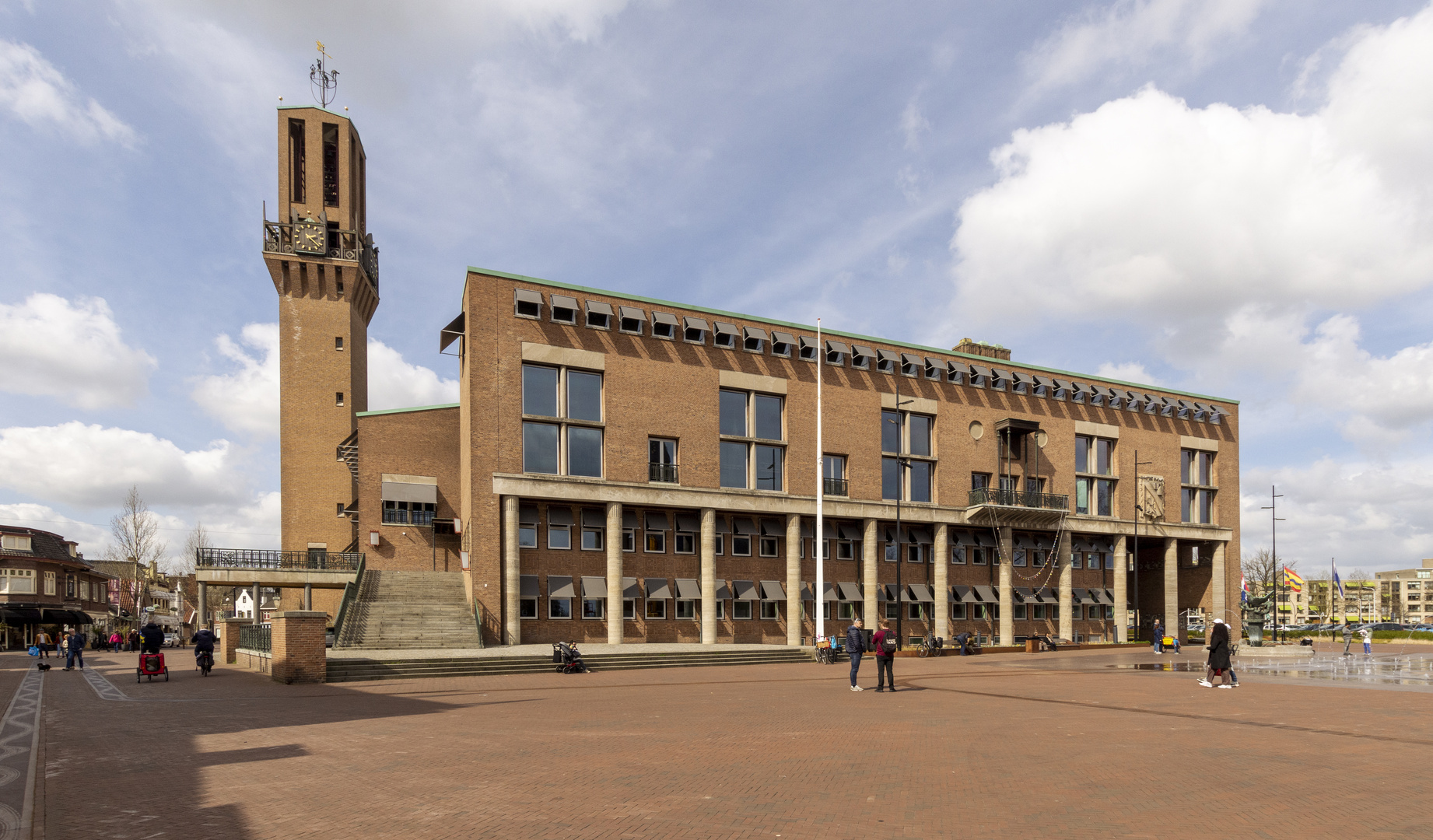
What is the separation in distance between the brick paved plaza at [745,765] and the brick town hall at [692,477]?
17517 millimetres

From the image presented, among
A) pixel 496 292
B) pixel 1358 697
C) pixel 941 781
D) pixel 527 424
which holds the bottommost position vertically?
pixel 1358 697

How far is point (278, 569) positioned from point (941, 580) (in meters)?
36.6

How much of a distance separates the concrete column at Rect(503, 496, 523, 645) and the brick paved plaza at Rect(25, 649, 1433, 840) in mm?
17196

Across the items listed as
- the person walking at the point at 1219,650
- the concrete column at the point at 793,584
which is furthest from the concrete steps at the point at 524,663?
the person walking at the point at 1219,650

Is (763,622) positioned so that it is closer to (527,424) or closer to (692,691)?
(527,424)

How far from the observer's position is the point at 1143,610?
206ft

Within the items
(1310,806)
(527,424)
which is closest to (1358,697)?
(1310,806)

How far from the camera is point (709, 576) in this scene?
43.2m

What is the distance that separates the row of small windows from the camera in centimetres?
4172

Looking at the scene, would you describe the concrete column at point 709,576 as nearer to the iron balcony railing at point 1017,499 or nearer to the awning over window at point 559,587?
the awning over window at point 559,587

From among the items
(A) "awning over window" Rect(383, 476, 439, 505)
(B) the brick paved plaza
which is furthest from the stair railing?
(B) the brick paved plaza

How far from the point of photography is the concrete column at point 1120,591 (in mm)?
55281

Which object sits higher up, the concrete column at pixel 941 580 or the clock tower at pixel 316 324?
the clock tower at pixel 316 324

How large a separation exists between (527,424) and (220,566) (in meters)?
19.6
